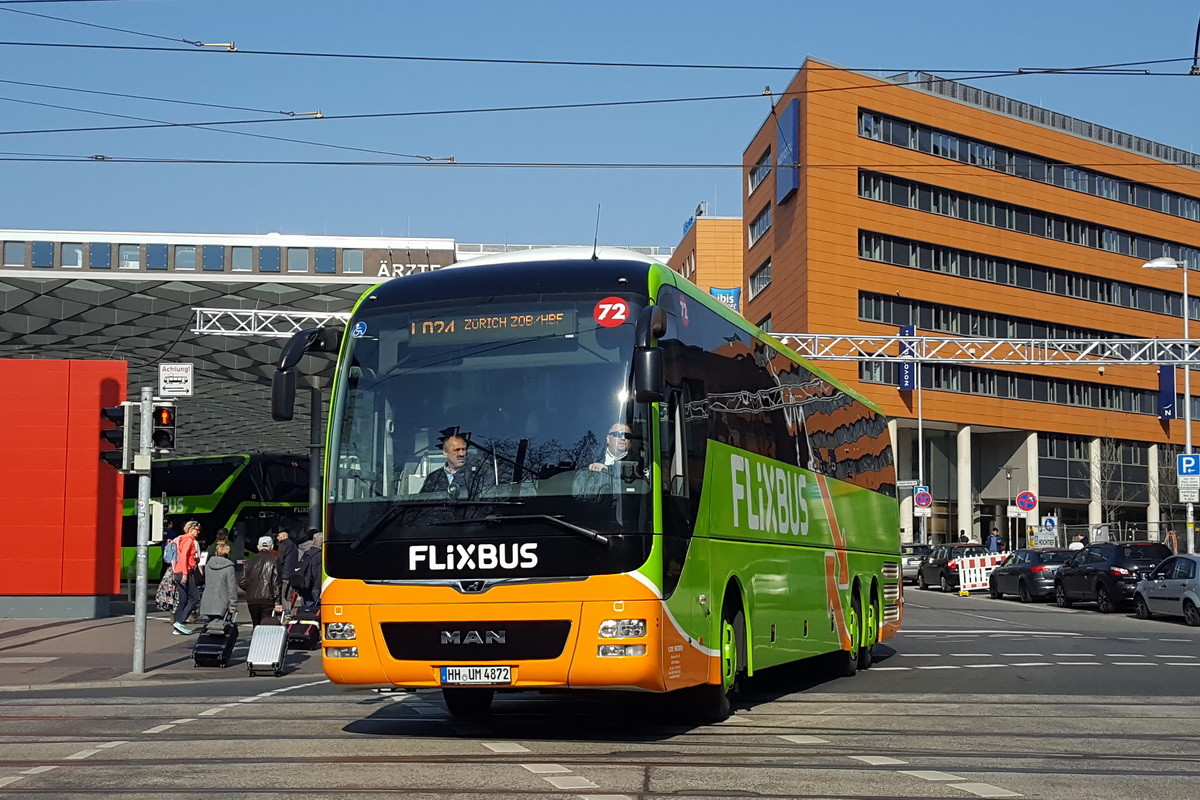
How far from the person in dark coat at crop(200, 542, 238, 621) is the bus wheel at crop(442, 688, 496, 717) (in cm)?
880

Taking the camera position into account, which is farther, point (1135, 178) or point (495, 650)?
point (1135, 178)

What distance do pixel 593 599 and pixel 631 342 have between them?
6.04 ft

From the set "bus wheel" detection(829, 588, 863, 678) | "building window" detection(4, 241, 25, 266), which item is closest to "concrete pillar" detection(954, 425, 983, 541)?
"building window" detection(4, 241, 25, 266)

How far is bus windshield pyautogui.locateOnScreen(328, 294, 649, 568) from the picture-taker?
34.5 feet

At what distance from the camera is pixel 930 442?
74.8 metres

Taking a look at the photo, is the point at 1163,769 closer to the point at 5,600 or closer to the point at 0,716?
the point at 0,716

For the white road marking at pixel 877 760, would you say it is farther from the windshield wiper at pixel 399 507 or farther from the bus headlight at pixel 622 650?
the windshield wiper at pixel 399 507

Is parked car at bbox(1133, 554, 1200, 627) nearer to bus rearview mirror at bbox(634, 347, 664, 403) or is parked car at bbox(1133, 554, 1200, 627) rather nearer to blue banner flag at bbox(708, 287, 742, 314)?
bus rearview mirror at bbox(634, 347, 664, 403)

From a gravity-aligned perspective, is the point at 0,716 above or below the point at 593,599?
below

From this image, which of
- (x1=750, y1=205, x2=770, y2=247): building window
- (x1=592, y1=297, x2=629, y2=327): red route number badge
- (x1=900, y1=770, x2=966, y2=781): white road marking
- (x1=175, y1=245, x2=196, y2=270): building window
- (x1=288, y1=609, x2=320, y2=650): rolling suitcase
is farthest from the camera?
(x1=750, y1=205, x2=770, y2=247): building window

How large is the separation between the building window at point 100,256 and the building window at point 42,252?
8.89ft

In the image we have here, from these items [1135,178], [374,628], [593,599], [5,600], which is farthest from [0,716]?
[1135,178]

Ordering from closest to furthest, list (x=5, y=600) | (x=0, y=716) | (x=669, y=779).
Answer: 1. (x=669, y=779)
2. (x=0, y=716)
3. (x=5, y=600)

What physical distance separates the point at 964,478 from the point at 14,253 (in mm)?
43948
